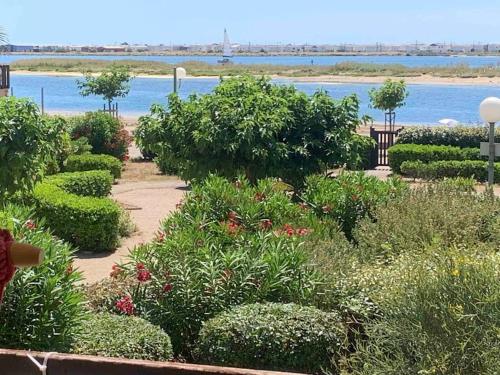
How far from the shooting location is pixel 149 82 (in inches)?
3686

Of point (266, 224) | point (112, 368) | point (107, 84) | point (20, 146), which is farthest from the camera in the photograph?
point (107, 84)

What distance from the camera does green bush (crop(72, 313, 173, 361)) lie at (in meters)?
5.09

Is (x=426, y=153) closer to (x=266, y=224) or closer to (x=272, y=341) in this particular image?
(x=266, y=224)

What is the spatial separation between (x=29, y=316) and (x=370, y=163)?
18.2 meters

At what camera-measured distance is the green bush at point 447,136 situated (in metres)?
21.6

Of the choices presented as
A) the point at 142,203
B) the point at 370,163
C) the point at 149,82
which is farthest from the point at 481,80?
the point at 142,203

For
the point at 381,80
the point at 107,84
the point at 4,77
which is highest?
the point at 381,80

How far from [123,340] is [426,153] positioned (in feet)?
54.6

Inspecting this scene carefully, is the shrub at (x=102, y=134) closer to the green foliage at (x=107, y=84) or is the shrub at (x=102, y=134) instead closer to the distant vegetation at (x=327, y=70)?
the green foliage at (x=107, y=84)

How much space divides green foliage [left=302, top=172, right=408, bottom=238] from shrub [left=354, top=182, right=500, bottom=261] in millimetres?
472

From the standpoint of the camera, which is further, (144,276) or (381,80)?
(381,80)

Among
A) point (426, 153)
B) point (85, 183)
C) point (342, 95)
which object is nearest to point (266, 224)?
point (85, 183)

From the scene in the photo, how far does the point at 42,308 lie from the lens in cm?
511

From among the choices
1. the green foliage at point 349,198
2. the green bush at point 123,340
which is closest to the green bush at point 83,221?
the green foliage at point 349,198
